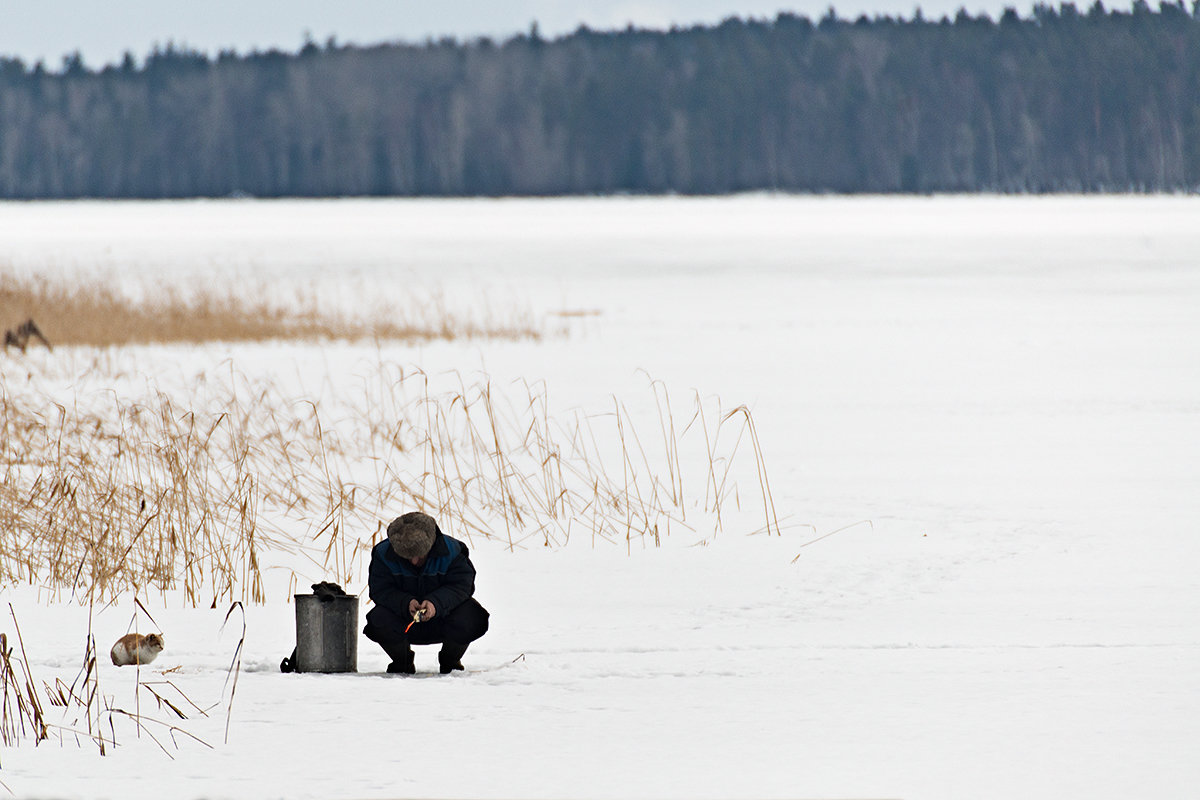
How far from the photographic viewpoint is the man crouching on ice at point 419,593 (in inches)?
129

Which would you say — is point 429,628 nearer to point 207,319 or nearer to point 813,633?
point 813,633

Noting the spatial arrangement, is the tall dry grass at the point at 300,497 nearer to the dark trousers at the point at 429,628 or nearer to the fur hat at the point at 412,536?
the dark trousers at the point at 429,628

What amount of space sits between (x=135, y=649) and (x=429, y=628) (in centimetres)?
74

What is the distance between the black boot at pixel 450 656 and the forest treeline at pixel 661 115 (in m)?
62.2

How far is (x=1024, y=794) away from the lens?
8.69ft

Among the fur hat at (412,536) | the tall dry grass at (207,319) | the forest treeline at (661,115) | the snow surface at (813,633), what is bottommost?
the snow surface at (813,633)

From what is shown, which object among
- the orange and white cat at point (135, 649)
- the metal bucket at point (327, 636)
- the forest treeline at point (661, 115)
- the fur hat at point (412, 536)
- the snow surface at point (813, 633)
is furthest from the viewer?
the forest treeline at point (661, 115)

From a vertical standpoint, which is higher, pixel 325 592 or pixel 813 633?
pixel 325 592

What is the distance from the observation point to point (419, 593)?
3.35 m

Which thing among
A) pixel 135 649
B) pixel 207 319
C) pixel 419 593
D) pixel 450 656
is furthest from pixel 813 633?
pixel 207 319


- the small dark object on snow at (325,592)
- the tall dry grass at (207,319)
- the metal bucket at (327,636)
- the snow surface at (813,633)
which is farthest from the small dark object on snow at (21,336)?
the small dark object on snow at (325,592)

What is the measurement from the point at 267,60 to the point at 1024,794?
79929mm

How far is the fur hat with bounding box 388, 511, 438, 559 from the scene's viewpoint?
3252mm

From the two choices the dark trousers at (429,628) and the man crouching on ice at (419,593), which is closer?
Result: the man crouching on ice at (419,593)
